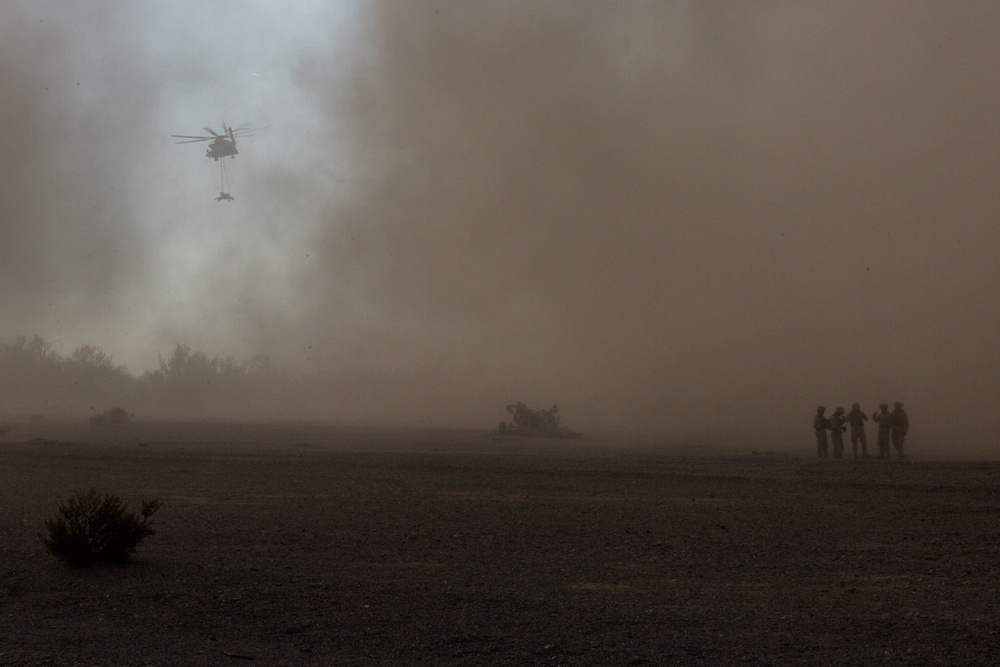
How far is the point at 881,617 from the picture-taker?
863 centimetres

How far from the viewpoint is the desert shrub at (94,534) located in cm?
1060

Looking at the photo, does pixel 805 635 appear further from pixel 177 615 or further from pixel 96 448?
pixel 96 448

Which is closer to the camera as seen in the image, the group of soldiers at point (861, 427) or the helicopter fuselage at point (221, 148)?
the group of soldiers at point (861, 427)

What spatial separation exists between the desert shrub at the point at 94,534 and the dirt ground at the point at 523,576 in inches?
8.9

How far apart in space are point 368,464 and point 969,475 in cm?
1550

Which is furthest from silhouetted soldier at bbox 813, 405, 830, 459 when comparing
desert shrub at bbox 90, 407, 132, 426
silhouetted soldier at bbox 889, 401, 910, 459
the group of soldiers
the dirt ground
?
desert shrub at bbox 90, 407, 132, 426

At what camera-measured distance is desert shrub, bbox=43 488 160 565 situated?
34.8ft

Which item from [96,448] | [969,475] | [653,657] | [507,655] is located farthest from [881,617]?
[96,448]

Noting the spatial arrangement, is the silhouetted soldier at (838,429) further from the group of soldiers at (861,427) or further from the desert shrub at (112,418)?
the desert shrub at (112,418)

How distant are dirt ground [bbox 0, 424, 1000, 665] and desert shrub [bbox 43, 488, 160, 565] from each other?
23 centimetres

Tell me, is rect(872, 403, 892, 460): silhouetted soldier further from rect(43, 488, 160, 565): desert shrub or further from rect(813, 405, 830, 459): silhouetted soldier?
rect(43, 488, 160, 565): desert shrub

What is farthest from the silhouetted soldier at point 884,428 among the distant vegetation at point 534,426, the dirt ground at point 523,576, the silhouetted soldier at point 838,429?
the distant vegetation at point 534,426

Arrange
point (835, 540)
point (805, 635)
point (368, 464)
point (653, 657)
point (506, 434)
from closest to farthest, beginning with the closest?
point (653, 657) < point (805, 635) < point (835, 540) < point (368, 464) < point (506, 434)

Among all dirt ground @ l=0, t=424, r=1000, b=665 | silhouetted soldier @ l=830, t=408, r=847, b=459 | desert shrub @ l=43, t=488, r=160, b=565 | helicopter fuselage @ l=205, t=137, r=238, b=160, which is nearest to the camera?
dirt ground @ l=0, t=424, r=1000, b=665
